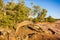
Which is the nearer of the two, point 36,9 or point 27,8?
point 27,8

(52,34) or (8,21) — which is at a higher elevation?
(8,21)

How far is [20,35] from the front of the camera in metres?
14.3

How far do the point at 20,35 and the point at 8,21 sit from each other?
7.41ft

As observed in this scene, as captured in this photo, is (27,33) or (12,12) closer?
(27,33)

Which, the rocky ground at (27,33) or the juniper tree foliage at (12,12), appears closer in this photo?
the rocky ground at (27,33)

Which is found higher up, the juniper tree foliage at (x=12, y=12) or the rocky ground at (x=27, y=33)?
the juniper tree foliage at (x=12, y=12)

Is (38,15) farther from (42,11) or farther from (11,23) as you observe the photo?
(11,23)

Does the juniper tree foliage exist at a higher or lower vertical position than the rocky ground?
higher

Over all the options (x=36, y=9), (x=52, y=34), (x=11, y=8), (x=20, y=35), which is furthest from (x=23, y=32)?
(x=36, y=9)

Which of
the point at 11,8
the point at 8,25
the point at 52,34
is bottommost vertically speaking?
the point at 52,34

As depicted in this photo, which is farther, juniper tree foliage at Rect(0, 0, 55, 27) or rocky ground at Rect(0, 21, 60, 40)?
juniper tree foliage at Rect(0, 0, 55, 27)

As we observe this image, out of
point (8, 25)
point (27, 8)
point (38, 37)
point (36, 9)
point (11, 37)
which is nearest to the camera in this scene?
point (11, 37)

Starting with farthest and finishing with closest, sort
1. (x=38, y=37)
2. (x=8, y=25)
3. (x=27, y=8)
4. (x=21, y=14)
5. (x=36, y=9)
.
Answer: (x=36, y=9)
(x=27, y=8)
(x=21, y=14)
(x=8, y=25)
(x=38, y=37)

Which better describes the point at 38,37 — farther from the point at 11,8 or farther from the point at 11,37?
the point at 11,8
